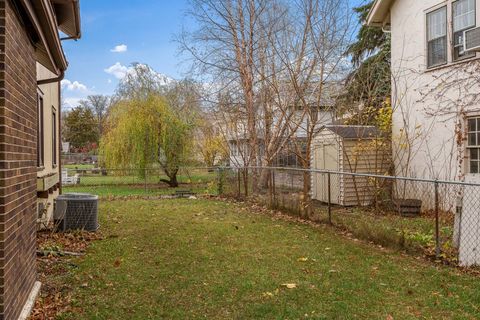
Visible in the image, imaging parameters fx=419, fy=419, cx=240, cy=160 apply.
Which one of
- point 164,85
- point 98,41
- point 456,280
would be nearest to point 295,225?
point 456,280

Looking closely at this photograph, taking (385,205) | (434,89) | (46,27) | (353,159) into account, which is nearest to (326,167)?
(353,159)

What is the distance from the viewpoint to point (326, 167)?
13.6 metres

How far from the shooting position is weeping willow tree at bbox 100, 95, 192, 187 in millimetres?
20672

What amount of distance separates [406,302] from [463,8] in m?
8.67

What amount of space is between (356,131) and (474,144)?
136 inches

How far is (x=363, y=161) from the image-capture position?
12.5 m

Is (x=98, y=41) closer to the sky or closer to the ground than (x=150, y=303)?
closer to the sky

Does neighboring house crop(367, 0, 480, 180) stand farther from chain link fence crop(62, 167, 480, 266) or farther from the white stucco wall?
chain link fence crop(62, 167, 480, 266)

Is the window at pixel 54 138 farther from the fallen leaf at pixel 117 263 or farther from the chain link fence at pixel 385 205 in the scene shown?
the chain link fence at pixel 385 205

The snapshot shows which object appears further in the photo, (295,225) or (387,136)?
(387,136)

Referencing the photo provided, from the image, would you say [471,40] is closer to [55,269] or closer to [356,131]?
[356,131]

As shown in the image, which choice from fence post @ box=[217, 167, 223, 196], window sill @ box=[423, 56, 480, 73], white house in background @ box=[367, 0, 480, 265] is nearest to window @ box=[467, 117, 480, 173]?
white house in background @ box=[367, 0, 480, 265]

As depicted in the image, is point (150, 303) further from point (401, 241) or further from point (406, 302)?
point (401, 241)

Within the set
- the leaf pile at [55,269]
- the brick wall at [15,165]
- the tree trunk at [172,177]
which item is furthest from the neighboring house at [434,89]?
the tree trunk at [172,177]
